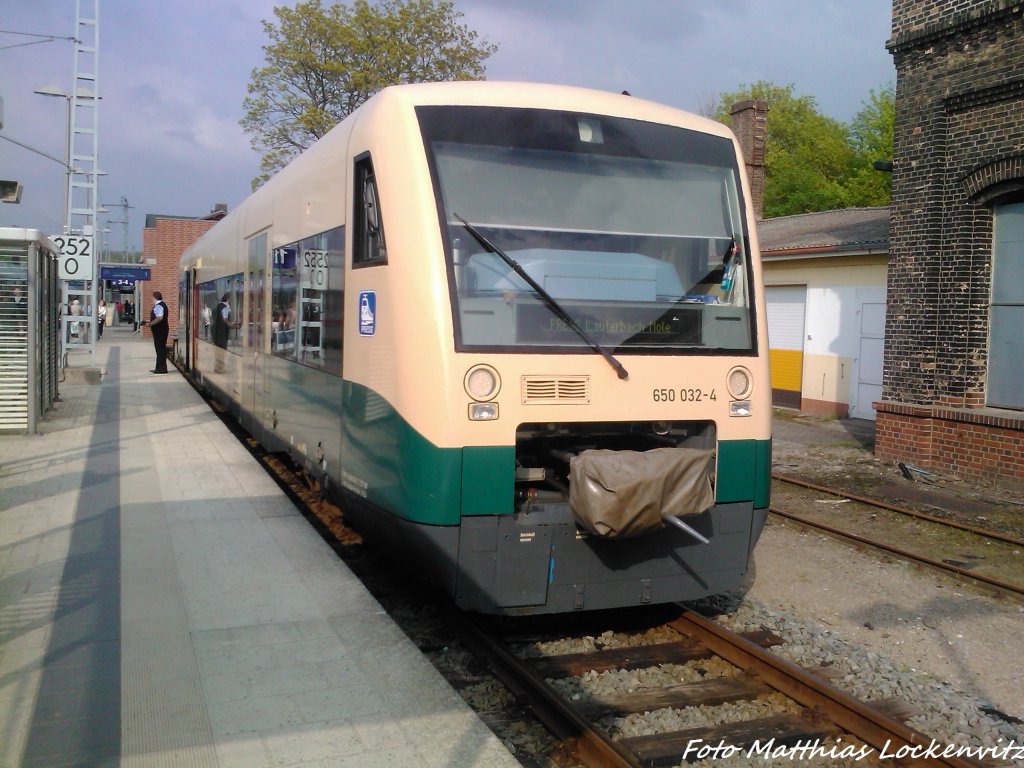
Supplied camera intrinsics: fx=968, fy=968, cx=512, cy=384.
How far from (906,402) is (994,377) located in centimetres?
123

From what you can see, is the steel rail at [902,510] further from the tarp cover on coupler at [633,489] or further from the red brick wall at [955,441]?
the tarp cover on coupler at [633,489]

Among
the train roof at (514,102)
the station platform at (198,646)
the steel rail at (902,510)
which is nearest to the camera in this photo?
the station platform at (198,646)

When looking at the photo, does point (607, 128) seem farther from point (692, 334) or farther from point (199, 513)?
point (199, 513)

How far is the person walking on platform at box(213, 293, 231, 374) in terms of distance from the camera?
1284cm

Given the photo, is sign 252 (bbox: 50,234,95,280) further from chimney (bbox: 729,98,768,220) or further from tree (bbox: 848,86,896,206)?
tree (bbox: 848,86,896,206)

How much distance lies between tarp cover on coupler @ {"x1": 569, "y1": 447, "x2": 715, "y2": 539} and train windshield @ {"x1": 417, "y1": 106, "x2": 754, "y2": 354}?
2.21 ft

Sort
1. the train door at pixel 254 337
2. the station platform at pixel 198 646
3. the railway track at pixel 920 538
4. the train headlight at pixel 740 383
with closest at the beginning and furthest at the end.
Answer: the station platform at pixel 198 646
the train headlight at pixel 740 383
the railway track at pixel 920 538
the train door at pixel 254 337

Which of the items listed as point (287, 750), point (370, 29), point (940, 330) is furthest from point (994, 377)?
point (370, 29)

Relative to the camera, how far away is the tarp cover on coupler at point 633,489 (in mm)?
4848

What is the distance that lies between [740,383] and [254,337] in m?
6.17

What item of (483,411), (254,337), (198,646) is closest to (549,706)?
(483,411)

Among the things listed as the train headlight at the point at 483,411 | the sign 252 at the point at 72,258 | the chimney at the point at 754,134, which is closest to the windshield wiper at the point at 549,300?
the train headlight at the point at 483,411

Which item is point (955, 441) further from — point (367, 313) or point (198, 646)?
point (198, 646)

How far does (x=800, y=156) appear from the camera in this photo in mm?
51500
